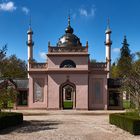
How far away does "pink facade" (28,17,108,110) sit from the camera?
143ft

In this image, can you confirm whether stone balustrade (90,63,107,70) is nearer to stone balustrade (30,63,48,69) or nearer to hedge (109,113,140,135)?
stone balustrade (30,63,48,69)

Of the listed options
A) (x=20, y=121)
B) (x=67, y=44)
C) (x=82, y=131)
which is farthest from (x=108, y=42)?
(x=82, y=131)

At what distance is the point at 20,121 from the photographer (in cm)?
2555

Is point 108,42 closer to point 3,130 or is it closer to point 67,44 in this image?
point 67,44

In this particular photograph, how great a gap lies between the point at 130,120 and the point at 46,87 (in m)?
25.2

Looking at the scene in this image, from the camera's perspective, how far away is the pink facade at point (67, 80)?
43.5 m

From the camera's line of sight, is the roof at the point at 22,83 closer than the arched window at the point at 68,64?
No

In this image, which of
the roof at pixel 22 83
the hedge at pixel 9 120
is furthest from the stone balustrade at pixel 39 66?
the hedge at pixel 9 120

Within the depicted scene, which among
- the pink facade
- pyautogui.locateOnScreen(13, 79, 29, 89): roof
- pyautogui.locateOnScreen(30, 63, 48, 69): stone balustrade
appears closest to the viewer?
the pink facade

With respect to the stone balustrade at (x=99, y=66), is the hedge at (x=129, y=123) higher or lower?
lower

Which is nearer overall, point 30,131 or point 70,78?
point 30,131

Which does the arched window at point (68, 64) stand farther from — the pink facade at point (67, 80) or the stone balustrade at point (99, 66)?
the stone balustrade at point (99, 66)

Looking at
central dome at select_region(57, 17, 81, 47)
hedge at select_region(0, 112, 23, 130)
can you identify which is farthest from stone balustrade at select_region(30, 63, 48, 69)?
hedge at select_region(0, 112, 23, 130)

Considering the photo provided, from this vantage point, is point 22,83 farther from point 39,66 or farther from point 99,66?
point 99,66
